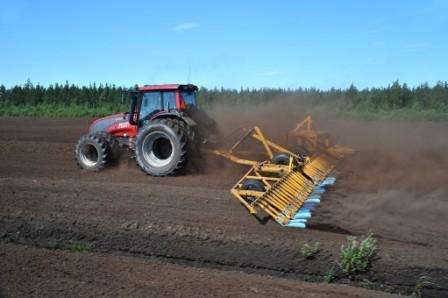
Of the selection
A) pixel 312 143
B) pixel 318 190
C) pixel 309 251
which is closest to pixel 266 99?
pixel 312 143

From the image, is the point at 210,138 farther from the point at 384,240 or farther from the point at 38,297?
the point at 38,297

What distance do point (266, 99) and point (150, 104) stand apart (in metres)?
15.8

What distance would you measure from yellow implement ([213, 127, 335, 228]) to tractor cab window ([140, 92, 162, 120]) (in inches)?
61.8

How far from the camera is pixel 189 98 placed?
10164 mm

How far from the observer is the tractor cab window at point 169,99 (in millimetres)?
9906

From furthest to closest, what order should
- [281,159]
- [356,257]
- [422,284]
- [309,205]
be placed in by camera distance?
[281,159] → [309,205] → [356,257] → [422,284]

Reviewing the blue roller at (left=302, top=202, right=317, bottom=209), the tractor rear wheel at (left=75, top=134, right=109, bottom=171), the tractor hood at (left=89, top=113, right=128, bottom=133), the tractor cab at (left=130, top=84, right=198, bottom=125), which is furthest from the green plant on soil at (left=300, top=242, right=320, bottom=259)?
the tractor hood at (left=89, top=113, right=128, bottom=133)

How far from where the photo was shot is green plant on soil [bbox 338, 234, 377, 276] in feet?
16.0

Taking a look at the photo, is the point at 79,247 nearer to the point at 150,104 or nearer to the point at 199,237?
the point at 199,237

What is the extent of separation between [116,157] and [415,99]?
65.9ft

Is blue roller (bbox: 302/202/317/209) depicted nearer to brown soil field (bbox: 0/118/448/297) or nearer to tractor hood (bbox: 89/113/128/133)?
brown soil field (bbox: 0/118/448/297)

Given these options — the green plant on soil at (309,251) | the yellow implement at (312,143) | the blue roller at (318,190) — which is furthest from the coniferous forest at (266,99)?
the green plant on soil at (309,251)

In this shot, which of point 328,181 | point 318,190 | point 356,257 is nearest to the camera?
point 356,257

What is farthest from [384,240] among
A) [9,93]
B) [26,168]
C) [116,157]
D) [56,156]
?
[9,93]
